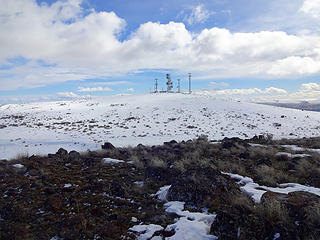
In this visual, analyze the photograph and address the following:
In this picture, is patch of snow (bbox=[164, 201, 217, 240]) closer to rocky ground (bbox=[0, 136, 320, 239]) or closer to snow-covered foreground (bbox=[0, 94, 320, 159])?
rocky ground (bbox=[0, 136, 320, 239])

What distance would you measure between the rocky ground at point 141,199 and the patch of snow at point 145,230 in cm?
12

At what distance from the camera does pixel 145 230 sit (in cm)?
454

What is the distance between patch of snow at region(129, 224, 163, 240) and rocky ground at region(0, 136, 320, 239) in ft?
0.38

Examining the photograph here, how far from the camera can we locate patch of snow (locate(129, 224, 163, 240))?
4.33 metres

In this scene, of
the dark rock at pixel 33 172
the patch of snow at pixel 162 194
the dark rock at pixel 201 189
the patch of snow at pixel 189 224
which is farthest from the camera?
the dark rock at pixel 33 172

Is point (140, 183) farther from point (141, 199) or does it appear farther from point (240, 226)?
point (240, 226)

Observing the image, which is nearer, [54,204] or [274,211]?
[274,211]

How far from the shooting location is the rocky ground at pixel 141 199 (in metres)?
3.93

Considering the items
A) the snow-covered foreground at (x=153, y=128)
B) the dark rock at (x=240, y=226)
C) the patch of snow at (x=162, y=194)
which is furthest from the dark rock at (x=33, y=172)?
the snow-covered foreground at (x=153, y=128)

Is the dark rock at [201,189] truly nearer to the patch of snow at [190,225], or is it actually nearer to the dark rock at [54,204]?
the patch of snow at [190,225]

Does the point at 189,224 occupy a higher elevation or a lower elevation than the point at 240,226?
lower

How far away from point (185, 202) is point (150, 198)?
1.10m

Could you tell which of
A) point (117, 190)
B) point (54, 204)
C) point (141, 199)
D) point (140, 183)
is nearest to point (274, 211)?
point (141, 199)

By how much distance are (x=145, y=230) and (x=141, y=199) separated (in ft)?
5.44
